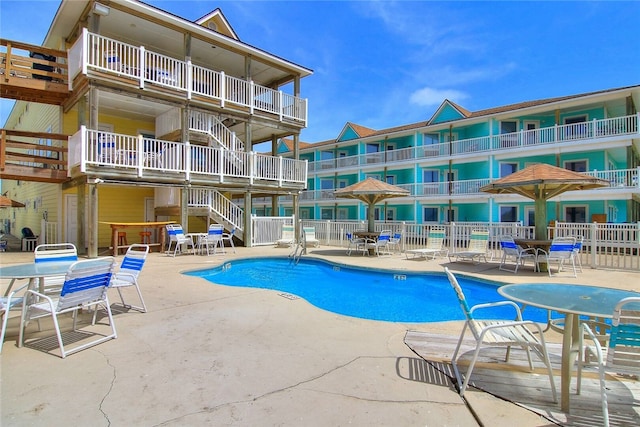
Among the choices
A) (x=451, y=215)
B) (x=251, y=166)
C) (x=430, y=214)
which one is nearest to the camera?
(x=251, y=166)

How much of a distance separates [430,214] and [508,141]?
789cm

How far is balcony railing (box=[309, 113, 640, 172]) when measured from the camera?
1830cm

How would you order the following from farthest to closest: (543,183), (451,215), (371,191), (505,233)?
(451,215) → (371,191) → (505,233) → (543,183)

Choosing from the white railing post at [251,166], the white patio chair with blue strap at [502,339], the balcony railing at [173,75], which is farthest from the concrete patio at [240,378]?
the white railing post at [251,166]

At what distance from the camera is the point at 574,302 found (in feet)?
9.70

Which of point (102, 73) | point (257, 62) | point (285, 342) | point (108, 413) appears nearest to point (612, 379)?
point (285, 342)

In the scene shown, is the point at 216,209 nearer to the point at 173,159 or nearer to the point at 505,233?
the point at 173,159

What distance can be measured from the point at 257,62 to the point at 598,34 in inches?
526

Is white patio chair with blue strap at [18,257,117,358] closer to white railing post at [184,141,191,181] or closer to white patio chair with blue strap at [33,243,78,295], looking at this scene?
white patio chair with blue strap at [33,243,78,295]

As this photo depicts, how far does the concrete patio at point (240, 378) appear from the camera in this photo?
2506 mm

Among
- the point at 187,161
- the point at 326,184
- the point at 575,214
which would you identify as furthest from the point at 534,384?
the point at 326,184

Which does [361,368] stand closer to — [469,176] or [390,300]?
[390,300]

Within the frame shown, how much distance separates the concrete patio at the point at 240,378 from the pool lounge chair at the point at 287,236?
10478mm

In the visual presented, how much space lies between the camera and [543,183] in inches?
344
